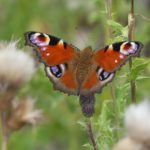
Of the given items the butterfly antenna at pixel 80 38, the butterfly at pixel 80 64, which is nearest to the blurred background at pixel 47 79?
the butterfly antenna at pixel 80 38

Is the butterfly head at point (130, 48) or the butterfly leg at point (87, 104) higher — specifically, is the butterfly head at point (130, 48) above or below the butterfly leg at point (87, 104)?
above

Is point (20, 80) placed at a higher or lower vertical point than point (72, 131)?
higher

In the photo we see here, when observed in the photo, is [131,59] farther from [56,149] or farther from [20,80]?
[56,149]

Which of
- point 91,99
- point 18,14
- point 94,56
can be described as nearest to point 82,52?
point 94,56

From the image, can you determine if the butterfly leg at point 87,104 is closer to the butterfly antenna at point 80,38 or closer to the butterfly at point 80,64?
the butterfly at point 80,64

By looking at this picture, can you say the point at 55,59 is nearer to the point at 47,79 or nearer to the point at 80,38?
the point at 47,79
